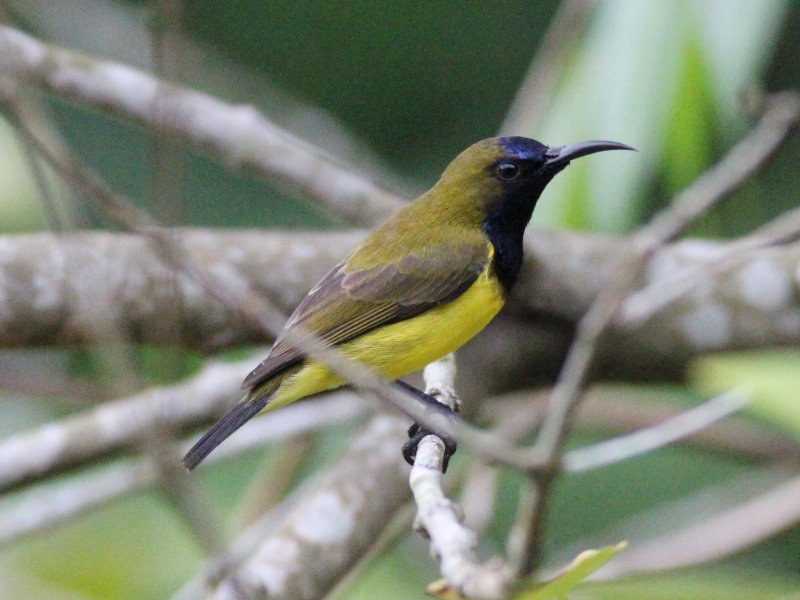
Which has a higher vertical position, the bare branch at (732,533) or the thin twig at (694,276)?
the thin twig at (694,276)

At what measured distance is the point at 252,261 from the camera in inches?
194

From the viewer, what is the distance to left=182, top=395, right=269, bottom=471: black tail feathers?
342cm

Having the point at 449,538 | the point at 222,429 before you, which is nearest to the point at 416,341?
the point at 222,429

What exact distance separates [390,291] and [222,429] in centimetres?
84

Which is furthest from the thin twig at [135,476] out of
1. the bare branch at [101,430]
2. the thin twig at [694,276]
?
the thin twig at [694,276]

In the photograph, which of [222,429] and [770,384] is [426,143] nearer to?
[222,429]

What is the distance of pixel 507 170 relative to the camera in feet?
13.6

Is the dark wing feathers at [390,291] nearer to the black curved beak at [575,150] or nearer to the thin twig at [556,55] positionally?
the black curved beak at [575,150]

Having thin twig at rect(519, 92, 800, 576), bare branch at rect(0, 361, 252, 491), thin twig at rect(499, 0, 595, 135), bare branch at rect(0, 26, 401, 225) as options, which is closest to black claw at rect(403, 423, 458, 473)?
thin twig at rect(519, 92, 800, 576)

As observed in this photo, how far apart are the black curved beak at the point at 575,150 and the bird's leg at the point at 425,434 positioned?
0.95 meters

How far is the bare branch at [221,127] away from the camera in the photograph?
4930 mm

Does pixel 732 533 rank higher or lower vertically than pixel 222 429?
lower

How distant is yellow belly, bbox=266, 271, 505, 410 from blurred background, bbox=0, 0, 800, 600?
1.52ft

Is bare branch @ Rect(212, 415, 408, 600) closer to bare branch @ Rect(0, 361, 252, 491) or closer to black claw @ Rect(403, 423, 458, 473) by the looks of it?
black claw @ Rect(403, 423, 458, 473)
